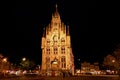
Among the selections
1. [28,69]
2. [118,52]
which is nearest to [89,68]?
[28,69]

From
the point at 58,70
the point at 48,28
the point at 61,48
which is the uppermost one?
the point at 48,28

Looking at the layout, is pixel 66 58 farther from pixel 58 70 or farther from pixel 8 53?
pixel 8 53

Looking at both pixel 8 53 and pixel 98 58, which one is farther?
pixel 98 58

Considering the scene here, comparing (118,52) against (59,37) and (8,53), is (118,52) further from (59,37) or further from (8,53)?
(8,53)

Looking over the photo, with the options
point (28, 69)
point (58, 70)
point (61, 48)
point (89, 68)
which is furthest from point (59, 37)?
point (89, 68)

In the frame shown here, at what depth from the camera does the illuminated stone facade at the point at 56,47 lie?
395ft

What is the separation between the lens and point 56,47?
406 ft

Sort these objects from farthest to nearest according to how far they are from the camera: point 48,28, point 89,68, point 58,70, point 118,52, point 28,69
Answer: point 89,68 → point 28,69 → point 48,28 → point 58,70 → point 118,52

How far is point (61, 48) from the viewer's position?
406ft

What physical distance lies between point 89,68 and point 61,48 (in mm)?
59195

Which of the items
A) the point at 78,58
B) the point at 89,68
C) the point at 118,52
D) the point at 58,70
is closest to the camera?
the point at 118,52

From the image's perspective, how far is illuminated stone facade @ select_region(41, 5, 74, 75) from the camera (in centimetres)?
12050

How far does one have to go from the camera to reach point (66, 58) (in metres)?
122

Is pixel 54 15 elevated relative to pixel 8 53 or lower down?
elevated
